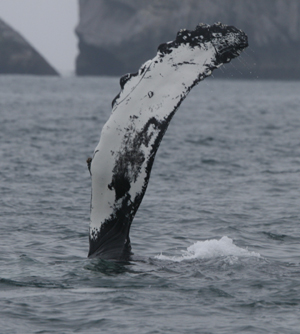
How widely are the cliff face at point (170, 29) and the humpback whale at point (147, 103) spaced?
121 m

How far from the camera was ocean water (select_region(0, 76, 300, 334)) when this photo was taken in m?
6.61

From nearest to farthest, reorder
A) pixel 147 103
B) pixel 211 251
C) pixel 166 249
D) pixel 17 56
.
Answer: pixel 147 103
pixel 211 251
pixel 166 249
pixel 17 56

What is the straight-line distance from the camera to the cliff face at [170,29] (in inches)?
5123

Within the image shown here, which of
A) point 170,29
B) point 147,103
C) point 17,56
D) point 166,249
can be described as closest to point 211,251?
point 166,249

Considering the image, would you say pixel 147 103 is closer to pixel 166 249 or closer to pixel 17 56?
pixel 166 249

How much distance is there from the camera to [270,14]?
131 meters

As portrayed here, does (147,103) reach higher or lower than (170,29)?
lower

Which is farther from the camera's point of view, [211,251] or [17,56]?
[17,56]

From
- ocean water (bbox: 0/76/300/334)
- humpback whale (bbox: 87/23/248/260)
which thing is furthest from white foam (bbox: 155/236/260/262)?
humpback whale (bbox: 87/23/248/260)

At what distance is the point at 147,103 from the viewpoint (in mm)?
6664

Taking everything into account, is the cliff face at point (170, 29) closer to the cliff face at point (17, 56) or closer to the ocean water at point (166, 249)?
the cliff face at point (17, 56)

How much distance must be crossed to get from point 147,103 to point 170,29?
427ft

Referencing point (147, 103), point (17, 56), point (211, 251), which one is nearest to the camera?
point (147, 103)

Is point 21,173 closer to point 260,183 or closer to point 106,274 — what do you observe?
point 260,183
